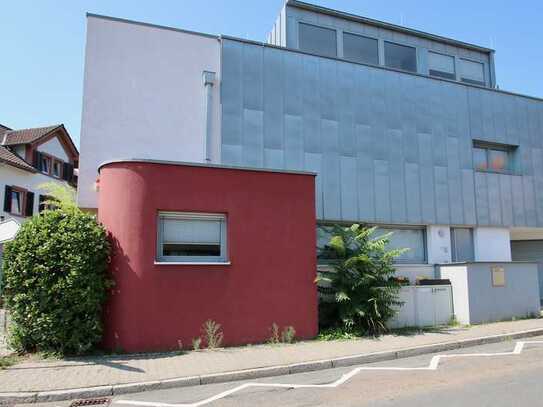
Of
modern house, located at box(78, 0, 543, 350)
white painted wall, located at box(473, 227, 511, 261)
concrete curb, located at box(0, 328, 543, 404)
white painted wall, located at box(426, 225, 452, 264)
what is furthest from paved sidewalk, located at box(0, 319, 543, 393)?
white painted wall, located at box(473, 227, 511, 261)

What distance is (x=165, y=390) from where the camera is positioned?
7.10 metres

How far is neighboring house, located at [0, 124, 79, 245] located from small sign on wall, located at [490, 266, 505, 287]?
20.3m

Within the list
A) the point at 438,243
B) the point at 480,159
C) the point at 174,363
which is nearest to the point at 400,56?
the point at 480,159

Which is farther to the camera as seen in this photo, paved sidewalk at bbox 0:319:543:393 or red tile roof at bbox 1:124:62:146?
red tile roof at bbox 1:124:62:146

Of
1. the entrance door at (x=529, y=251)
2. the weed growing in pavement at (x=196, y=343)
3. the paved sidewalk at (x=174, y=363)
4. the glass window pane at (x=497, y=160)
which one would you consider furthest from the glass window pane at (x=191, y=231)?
the entrance door at (x=529, y=251)

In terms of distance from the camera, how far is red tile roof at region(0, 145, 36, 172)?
25.0 m

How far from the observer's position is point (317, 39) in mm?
16516

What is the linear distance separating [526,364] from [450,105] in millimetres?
10007

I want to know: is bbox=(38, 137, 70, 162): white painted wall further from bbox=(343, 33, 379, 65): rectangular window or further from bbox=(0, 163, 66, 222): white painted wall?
bbox=(343, 33, 379, 65): rectangular window

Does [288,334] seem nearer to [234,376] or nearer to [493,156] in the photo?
[234,376]

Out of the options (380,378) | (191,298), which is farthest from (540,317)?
(191,298)

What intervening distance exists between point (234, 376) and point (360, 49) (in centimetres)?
1323

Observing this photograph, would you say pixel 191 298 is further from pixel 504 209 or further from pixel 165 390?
pixel 504 209

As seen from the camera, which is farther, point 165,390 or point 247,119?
point 247,119
